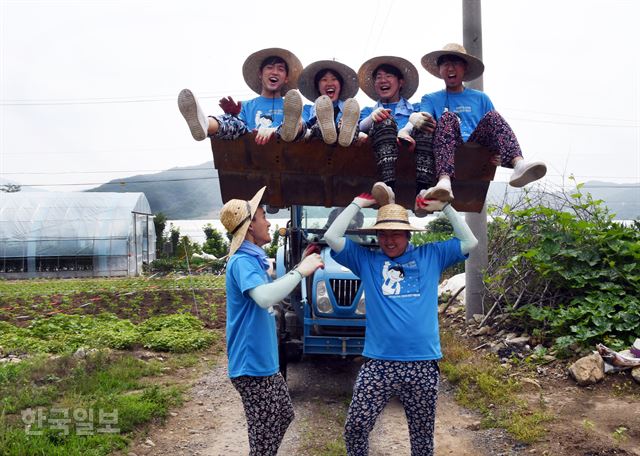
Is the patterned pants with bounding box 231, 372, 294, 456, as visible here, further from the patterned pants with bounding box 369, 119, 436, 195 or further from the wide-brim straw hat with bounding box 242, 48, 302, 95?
the wide-brim straw hat with bounding box 242, 48, 302, 95

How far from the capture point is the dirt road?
15.1ft

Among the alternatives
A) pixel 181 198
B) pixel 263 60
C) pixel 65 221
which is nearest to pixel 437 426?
pixel 263 60

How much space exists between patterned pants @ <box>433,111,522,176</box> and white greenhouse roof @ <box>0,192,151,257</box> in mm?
22827

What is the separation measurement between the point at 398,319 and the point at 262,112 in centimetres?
217

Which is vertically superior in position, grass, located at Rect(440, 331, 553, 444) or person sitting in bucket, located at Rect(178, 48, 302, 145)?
person sitting in bucket, located at Rect(178, 48, 302, 145)

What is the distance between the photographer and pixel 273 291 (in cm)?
267

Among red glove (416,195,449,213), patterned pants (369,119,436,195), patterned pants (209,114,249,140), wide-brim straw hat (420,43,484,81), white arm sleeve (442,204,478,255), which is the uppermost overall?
wide-brim straw hat (420,43,484,81)

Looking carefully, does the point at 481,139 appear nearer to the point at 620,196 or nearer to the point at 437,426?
the point at 437,426

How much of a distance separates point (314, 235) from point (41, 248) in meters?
21.8

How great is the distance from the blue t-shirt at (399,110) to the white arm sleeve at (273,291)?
178cm

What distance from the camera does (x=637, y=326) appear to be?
18.7 feet

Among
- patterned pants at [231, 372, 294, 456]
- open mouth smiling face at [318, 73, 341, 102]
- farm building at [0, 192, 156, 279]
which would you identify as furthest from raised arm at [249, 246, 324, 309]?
farm building at [0, 192, 156, 279]

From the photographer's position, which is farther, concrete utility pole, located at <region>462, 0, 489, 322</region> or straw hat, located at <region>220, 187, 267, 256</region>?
concrete utility pole, located at <region>462, 0, 489, 322</region>

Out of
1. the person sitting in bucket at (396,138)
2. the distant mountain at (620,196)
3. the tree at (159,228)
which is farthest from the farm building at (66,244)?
the distant mountain at (620,196)
